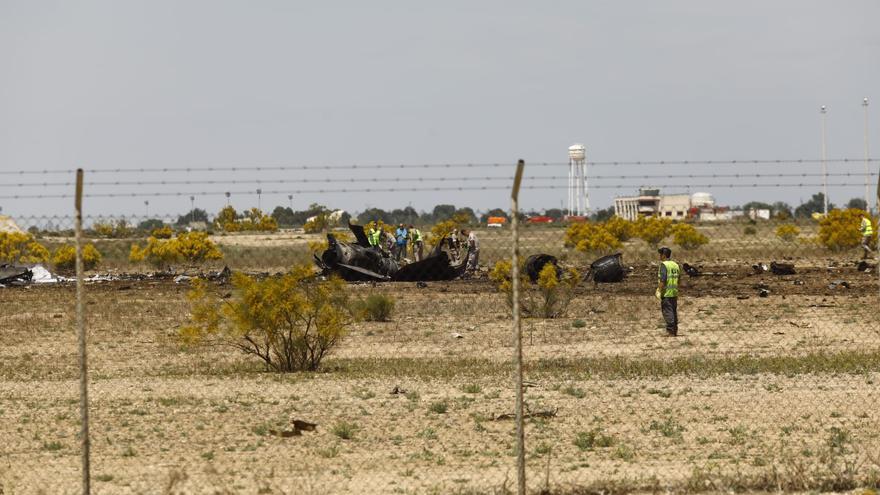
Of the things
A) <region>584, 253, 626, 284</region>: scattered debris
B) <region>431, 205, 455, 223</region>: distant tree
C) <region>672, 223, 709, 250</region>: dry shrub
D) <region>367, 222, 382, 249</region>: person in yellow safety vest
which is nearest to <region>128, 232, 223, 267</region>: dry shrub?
<region>367, 222, 382, 249</region>: person in yellow safety vest

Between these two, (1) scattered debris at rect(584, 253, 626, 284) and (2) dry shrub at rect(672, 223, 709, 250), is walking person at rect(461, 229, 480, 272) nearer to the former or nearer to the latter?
(1) scattered debris at rect(584, 253, 626, 284)

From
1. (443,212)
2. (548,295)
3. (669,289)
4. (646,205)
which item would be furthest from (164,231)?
(646,205)

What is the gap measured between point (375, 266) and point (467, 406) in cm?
2580

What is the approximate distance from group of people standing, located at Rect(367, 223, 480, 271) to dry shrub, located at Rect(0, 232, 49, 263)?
1515 centimetres

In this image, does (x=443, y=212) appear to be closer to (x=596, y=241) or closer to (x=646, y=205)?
(x=596, y=241)

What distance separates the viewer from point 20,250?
5788 centimetres

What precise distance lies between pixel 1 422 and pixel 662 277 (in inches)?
478

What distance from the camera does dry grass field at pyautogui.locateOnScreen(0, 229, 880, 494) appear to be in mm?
12148

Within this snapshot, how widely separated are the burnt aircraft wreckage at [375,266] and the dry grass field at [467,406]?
A: 35.3ft

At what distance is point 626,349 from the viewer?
75.0 feet

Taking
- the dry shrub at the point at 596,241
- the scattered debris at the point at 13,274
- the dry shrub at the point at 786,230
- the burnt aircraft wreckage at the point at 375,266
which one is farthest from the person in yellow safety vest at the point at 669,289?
the dry shrub at the point at 596,241

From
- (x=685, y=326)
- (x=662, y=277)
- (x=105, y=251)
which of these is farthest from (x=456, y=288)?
(x=105, y=251)

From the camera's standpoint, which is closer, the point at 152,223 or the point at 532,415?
the point at 532,415

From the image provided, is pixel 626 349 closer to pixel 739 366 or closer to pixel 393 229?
pixel 739 366
